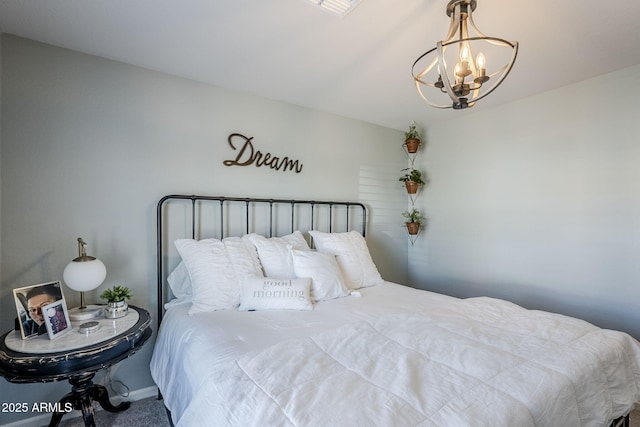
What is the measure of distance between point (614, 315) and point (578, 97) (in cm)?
170

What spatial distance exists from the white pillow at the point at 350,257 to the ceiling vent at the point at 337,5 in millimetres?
1692

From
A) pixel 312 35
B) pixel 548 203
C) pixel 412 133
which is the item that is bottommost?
pixel 548 203

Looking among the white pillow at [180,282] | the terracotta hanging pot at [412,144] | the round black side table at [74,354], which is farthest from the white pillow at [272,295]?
the terracotta hanging pot at [412,144]

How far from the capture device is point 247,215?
8.38ft

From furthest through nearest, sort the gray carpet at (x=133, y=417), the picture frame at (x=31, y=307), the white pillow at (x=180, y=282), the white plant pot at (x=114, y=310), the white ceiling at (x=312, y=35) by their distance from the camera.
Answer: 1. the white pillow at (x=180, y=282)
2. the gray carpet at (x=133, y=417)
3. the white plant pot at (x=114, y=310)
4. the white ceiling at (x=312, y=35)
5. the picture frame at (x=31, y=307)

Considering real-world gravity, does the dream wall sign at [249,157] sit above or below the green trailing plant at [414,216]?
above

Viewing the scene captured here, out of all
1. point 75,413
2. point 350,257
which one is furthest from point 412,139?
point 75,413

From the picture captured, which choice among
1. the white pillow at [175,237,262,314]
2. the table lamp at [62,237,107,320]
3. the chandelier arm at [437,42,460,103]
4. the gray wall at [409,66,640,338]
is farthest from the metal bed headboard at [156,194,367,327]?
the chandelier arm at [437,42,460,103]

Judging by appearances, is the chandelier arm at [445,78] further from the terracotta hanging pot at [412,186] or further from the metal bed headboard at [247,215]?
the terracotta hanging pot at [412,186]

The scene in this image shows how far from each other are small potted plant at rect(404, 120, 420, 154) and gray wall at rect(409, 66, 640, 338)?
0.73 feet

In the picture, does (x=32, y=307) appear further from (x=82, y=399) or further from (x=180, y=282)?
(x=180, y=282)

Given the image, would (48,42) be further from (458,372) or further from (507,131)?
(507,131)

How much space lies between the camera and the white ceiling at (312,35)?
1521 millimetres

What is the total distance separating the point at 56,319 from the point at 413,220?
3.16 meters
